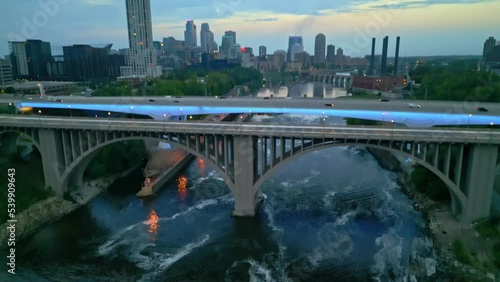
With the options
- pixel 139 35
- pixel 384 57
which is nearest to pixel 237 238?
pixel 384 57

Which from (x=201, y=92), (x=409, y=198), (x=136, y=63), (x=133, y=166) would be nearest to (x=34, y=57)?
(x=136, y=63)

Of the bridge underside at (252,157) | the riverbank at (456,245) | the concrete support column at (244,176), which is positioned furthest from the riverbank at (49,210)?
the riverbank at (456,245)

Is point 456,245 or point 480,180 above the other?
point 480,180

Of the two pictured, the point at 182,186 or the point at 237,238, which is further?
the point at 182,186

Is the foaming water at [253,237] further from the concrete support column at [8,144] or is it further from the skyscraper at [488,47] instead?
the skyscraper at [488,47]

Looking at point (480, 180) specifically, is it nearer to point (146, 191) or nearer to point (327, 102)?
point (327, 102)

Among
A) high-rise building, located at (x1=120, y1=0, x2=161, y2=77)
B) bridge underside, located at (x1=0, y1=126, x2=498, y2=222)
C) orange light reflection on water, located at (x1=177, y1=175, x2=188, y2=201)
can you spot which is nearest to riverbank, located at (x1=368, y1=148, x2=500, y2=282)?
bridge underside, located at (x1=0, y1=126, x2=498, y2=222)

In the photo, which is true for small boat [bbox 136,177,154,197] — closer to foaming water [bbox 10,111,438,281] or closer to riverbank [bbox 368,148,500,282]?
foaming water [bbox 10,111,438,281]

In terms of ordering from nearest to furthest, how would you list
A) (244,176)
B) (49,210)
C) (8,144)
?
(244,176) → (49,210) → (8,144)
